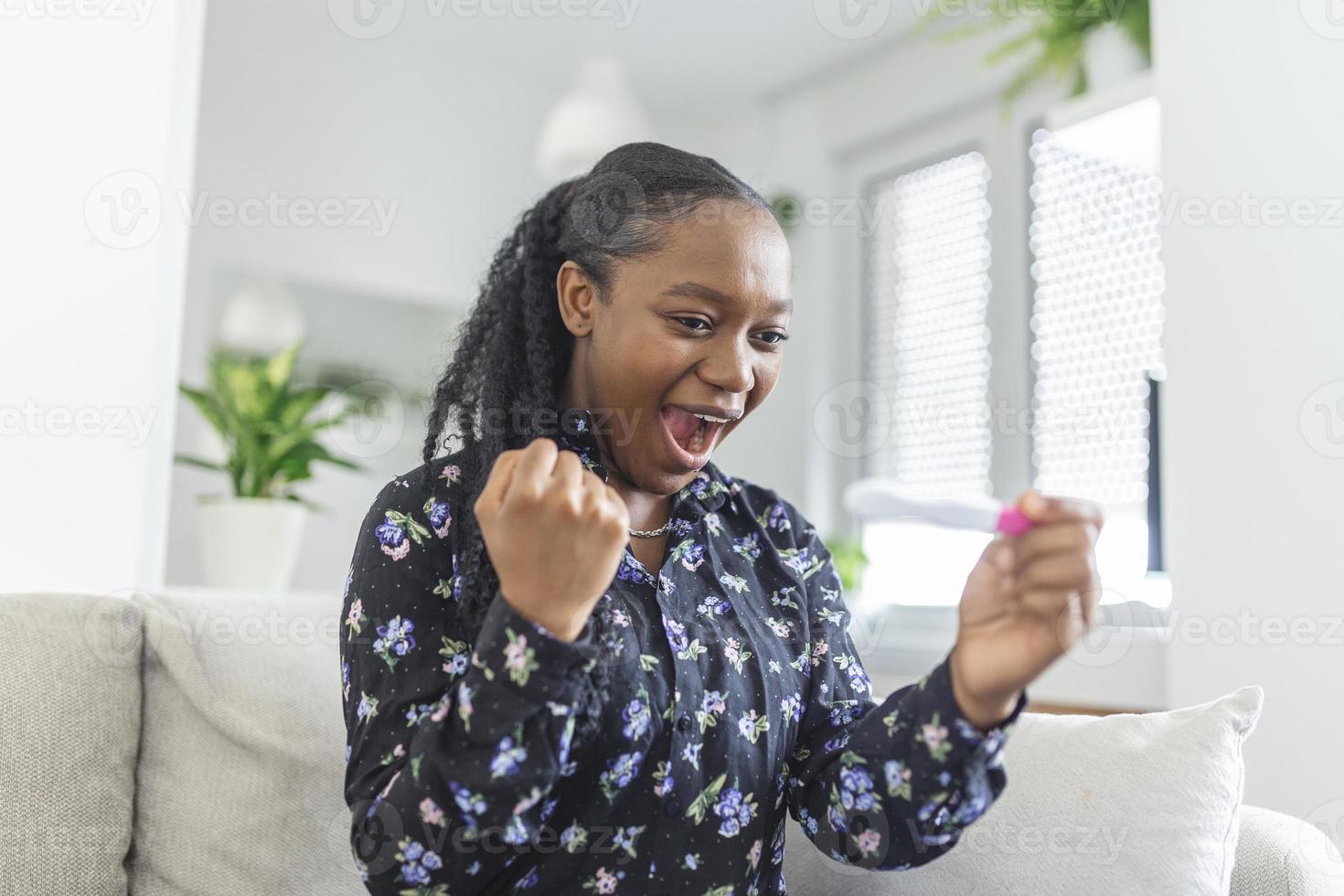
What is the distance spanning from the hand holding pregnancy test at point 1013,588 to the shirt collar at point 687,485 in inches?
10.9

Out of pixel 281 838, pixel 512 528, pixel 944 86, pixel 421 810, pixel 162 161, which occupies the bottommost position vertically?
pixel 281 838

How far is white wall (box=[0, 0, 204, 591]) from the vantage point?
4.70ft

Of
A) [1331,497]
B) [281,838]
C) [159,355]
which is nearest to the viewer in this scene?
[281,838]

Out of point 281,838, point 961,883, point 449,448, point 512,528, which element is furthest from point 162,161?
point 961,883

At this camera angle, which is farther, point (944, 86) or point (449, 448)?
point (944, 86)

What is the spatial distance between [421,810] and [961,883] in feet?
1.81

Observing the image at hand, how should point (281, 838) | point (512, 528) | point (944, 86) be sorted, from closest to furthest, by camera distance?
point (512, 528)
point (281, 838)
point (944, 86)

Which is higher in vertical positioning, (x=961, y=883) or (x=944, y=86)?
(x=944, y=86)

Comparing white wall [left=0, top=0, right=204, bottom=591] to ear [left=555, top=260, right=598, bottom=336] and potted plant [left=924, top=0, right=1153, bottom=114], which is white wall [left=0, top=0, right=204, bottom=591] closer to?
ear [left=555, top=260, right=598, bottom=336]

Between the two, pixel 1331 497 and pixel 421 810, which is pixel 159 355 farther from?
pixel 1331 497

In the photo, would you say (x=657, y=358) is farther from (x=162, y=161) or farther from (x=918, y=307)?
(x=918, y=307)

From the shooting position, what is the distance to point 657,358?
0.95m
